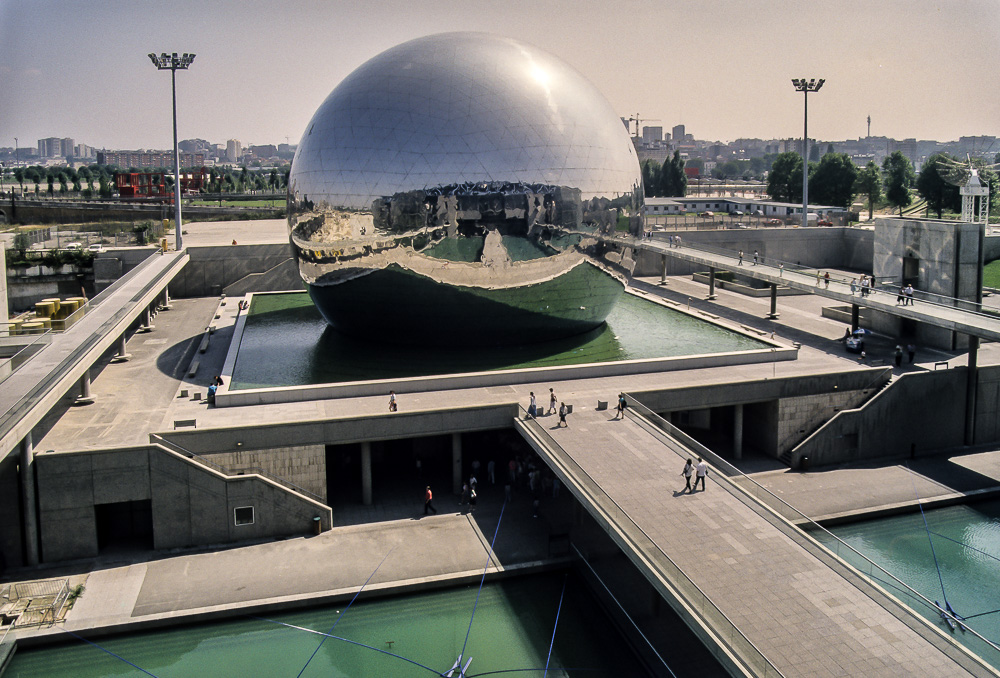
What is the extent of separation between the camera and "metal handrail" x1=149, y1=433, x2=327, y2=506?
22.3 m

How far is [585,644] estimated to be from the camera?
17.9 m

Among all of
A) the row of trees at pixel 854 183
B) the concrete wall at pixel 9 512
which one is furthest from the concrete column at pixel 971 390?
the row of trees at pixel 854 183

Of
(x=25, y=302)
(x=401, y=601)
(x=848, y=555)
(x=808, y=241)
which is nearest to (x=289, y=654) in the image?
(x=401, y=601)

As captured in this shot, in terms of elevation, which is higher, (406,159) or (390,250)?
(406,159)

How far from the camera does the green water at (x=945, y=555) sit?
18.8 m

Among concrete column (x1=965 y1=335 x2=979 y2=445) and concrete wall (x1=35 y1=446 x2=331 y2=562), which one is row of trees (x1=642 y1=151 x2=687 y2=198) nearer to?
concrete column (x1=965 y1=335 x2=979 y2=445)

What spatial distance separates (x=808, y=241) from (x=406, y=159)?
34.9 m

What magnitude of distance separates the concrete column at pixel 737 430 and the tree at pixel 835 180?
5758cm

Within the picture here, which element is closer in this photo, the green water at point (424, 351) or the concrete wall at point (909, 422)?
the concrete wall at point (909, 422)

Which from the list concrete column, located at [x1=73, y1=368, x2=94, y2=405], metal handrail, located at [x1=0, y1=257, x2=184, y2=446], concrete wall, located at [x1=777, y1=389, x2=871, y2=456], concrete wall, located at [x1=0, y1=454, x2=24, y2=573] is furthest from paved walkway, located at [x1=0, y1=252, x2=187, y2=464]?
concrete wall, located at [x1=777, y1=389, x2=871, y2=456]

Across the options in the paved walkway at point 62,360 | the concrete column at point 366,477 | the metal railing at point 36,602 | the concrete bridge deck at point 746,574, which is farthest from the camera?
the concrete column at point 366,477

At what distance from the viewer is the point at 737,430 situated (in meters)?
27.6

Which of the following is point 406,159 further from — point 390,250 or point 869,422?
point 869,422

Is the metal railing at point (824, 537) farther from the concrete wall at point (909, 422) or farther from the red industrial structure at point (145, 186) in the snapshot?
the red industrial structure at point (145, 186)
